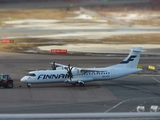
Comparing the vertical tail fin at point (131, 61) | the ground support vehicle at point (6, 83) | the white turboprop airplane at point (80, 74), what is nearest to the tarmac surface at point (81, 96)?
the ground support vehicle at point (6, 83)

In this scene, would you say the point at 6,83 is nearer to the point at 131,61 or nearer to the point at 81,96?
the point at 81,96

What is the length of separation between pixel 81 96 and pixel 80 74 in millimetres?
6941

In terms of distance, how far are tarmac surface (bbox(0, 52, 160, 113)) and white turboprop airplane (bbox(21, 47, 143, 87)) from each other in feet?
3.41

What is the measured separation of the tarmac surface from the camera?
47.1 meters

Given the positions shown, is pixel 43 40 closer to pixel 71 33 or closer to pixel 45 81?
pixel 71 33

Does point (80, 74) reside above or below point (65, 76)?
above


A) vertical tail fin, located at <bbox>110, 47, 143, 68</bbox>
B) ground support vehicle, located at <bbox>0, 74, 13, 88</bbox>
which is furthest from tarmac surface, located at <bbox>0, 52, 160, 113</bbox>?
vertical tail fin, located at <bbox>110, 47, 143, 68</bbox>

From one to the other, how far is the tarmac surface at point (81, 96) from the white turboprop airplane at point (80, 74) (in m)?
1.04

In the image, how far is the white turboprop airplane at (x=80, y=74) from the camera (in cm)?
5903

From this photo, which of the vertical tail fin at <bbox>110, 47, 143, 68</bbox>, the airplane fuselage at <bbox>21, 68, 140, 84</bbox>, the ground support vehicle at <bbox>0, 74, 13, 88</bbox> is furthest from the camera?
the vertical tail fin at <bbox>110, 47, 143, 68</bbox>

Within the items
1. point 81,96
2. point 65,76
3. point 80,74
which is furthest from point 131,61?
point 81,96

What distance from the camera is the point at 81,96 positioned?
54000mm

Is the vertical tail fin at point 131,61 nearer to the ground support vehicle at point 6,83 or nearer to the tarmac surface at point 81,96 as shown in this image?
the tarmac surface at point 81,96

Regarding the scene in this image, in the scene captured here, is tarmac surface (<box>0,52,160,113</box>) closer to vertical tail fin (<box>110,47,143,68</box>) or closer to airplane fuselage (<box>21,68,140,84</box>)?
airplane fuselage (<box>21,68,140,84</box>)
